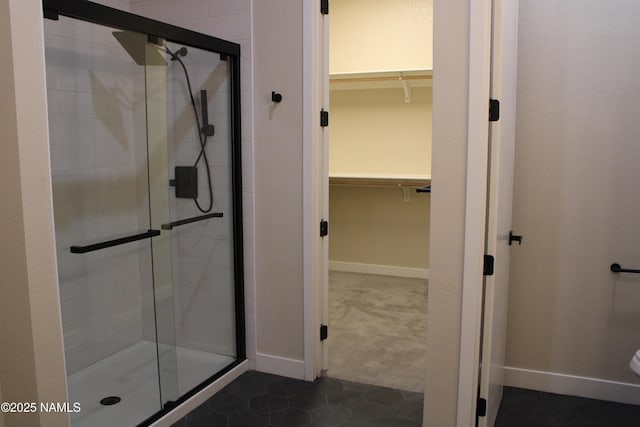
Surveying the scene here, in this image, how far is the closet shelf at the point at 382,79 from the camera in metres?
4.27

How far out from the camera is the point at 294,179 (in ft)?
9.06

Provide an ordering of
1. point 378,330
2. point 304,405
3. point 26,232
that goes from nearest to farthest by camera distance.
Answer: point 26,232
point 304,405
point 378,330

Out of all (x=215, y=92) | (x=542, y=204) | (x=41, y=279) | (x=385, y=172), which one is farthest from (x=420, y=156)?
(x=41, y=279)

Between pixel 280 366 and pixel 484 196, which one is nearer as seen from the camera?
pixel 484 196

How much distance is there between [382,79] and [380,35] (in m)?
0.45

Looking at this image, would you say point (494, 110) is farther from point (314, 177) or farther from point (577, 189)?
point (314, 177)

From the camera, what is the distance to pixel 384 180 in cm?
453

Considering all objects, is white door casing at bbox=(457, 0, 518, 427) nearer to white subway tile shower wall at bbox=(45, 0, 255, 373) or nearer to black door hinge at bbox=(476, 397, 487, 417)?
black door hinge at bbox=(476, 397, 487, 417)

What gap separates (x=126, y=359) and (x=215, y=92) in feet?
5.05

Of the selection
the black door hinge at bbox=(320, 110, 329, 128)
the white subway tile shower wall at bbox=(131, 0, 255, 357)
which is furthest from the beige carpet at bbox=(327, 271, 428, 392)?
the black door hinge at bbox=(320, 110, 329, 128)

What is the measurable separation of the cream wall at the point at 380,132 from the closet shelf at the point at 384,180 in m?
0.12

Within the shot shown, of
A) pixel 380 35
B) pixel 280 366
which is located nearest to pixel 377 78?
pixel 380 35

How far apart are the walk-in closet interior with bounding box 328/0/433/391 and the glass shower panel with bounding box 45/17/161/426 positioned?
172 centimetres

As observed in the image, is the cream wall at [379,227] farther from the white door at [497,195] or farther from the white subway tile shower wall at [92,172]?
the white subway tile shower wall at [92,172]
